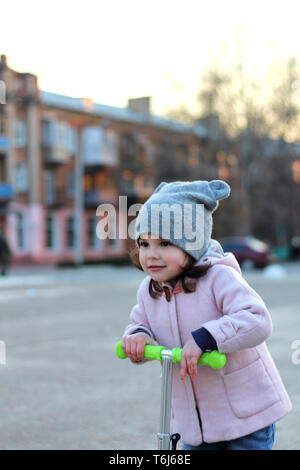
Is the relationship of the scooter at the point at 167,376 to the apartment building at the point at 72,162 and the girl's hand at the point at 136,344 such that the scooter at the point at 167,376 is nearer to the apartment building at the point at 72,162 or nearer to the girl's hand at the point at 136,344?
the girl's hand at the point at 136,344

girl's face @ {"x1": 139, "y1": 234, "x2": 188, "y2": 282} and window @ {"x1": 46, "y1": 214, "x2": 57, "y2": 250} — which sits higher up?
girl's face @ {"x1": 139, "y1": 234, "x2": 188, "y2": 282}

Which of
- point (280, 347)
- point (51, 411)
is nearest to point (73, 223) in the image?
point (280, 347)

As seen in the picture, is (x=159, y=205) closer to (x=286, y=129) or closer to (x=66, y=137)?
(x=286, y=129)

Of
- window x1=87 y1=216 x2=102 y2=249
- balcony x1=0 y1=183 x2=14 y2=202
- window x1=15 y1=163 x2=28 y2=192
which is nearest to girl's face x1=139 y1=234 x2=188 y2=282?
balcony x1=0 y1=183 x2=14 y2=202

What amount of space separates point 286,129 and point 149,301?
38.3m

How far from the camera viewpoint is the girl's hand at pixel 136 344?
8.16 feet

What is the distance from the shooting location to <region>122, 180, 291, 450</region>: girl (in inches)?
99.0

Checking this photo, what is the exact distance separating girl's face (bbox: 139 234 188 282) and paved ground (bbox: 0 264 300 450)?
2308 mm

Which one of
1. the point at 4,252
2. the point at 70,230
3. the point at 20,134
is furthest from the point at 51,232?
the point at 4,252

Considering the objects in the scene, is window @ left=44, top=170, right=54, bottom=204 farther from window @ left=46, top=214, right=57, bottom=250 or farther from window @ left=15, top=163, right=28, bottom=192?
window @ left=15, top=163, right=28, bottom=192

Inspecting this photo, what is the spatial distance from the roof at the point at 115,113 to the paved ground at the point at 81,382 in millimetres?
27839

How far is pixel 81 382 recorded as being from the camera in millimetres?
6730

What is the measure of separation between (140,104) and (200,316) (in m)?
46.9

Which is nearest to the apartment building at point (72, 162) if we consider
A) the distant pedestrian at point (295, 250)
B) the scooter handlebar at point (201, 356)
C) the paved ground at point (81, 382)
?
the distant pedestrian at point (295, 250)
